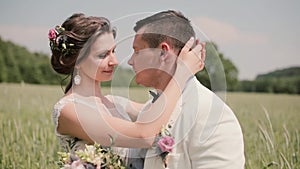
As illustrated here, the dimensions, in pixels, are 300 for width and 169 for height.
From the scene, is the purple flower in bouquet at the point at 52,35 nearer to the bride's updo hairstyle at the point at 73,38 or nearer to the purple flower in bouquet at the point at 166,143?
the bride's updo hairstyle at the point at 73,38

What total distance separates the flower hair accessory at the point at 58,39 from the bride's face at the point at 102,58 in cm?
16

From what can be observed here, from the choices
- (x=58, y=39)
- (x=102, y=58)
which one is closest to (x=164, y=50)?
(x=102, y=58)

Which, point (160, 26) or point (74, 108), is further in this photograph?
point (74, 108)

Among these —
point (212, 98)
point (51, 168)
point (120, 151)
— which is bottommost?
point (51, 168)

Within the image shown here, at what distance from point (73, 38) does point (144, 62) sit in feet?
1.65

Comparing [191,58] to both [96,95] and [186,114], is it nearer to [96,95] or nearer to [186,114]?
[186,114]

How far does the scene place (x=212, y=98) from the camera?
1995mm

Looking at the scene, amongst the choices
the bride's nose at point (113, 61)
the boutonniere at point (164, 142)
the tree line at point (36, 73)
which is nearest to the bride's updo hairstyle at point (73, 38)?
the bride's nose at point (113, 61)

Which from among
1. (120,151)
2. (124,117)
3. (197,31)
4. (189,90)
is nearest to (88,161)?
(120,151)

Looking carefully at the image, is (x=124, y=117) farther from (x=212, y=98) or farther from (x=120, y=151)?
(x=212, y=98)

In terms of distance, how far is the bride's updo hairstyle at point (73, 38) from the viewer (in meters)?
2.33

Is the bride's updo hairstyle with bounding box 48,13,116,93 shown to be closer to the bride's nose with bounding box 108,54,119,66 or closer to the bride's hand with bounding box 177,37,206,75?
the bride's nose with bounding box 108,54,119,66

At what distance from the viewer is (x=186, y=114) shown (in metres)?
1.93

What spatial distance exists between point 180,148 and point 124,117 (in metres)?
0.43
